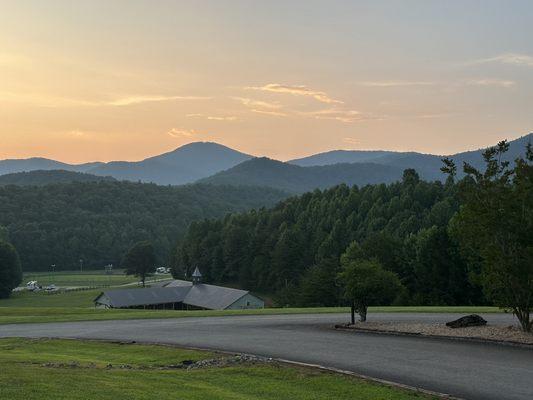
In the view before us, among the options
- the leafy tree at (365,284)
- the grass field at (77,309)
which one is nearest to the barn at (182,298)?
the grass field at (77,309)

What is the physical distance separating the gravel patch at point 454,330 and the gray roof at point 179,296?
163 ft

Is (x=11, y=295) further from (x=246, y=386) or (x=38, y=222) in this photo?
(x=246, y=386)

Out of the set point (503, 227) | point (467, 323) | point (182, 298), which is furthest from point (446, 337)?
point (182, 298)

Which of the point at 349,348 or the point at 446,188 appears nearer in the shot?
the point at 349,348

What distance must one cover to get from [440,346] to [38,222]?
193m

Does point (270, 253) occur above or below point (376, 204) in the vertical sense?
below

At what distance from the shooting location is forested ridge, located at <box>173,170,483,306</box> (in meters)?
77.1

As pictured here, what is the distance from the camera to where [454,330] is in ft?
86.4

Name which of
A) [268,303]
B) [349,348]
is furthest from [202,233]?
[349,348]

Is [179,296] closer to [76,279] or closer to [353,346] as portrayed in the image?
[76,279]

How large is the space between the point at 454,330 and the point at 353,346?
18.8 ft

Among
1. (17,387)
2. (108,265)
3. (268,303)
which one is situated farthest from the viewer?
(108,265)

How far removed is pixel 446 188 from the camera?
12450 centimetres

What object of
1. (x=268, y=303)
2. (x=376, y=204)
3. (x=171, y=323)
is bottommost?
(x=268, y=303)
